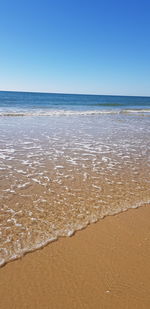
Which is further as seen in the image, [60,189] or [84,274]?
[60,189]

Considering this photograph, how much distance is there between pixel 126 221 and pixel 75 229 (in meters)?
1.04

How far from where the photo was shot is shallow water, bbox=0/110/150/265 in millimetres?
3572

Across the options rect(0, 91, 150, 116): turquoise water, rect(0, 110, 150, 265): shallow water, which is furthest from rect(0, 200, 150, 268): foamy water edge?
rect(0, 91, 150, 116): turquoise water

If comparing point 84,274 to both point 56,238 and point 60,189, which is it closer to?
point 56,238

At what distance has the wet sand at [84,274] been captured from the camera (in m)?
2.39

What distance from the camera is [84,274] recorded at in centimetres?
273

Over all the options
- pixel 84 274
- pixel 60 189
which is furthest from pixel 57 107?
pixel 84 274

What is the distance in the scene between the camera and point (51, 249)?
316 centimetres

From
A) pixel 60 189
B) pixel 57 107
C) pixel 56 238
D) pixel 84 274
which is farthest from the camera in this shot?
pixel 57 107

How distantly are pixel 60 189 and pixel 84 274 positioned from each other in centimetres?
258

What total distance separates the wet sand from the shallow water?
287mm

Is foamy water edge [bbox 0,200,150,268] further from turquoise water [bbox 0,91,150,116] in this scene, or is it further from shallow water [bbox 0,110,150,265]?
turquoise water [bbox 0,91,150,116]

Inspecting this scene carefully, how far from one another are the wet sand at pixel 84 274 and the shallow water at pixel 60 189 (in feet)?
0.94

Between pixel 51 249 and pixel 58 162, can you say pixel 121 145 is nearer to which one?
pixel 58 162
